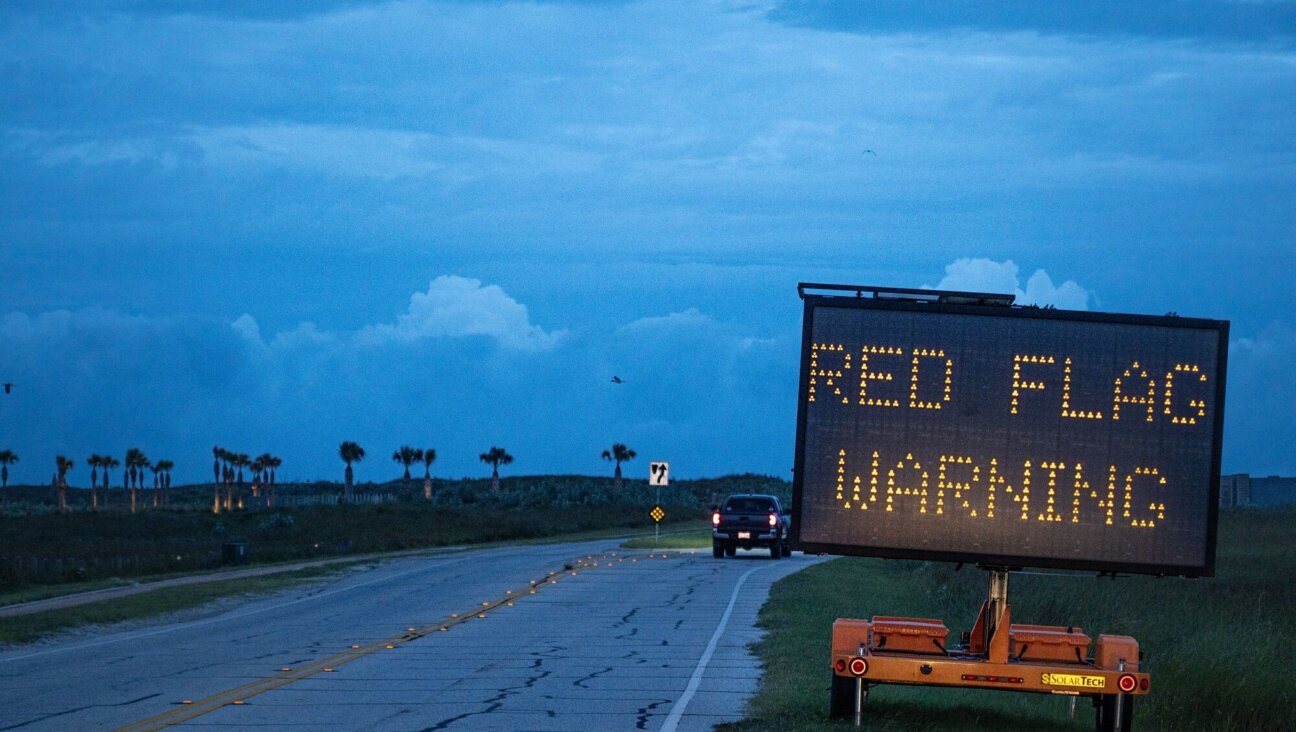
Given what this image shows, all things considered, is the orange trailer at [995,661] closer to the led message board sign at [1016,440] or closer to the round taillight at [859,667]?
the round taillight at [859,667]

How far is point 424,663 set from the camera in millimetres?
18516

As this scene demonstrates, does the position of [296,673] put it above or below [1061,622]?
below

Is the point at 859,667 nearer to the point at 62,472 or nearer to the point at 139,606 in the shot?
the point at 139,606

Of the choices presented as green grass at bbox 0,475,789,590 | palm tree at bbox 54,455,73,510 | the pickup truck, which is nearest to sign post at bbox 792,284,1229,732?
green grass at bbox 0,475,789,590

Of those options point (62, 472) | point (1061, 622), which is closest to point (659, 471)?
point (1061, 622)

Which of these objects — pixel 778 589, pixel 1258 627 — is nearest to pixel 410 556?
pixel 778 589

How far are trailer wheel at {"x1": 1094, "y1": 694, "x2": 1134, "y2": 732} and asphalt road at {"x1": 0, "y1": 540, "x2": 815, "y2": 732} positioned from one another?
3.15 m

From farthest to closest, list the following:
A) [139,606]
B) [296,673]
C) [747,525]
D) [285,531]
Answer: [285,531] < [747,525] < [139,606] < [296,673]

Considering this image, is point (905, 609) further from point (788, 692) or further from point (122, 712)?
point (122, 712)

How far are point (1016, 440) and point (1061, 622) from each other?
13321 mm

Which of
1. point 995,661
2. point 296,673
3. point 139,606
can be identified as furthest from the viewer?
point 139,606

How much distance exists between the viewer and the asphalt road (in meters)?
13.9

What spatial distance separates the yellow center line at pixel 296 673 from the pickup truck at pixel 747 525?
1422 centimetres

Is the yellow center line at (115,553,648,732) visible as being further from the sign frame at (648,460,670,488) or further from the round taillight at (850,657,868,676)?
the sign frame at (648,460,670,488)
